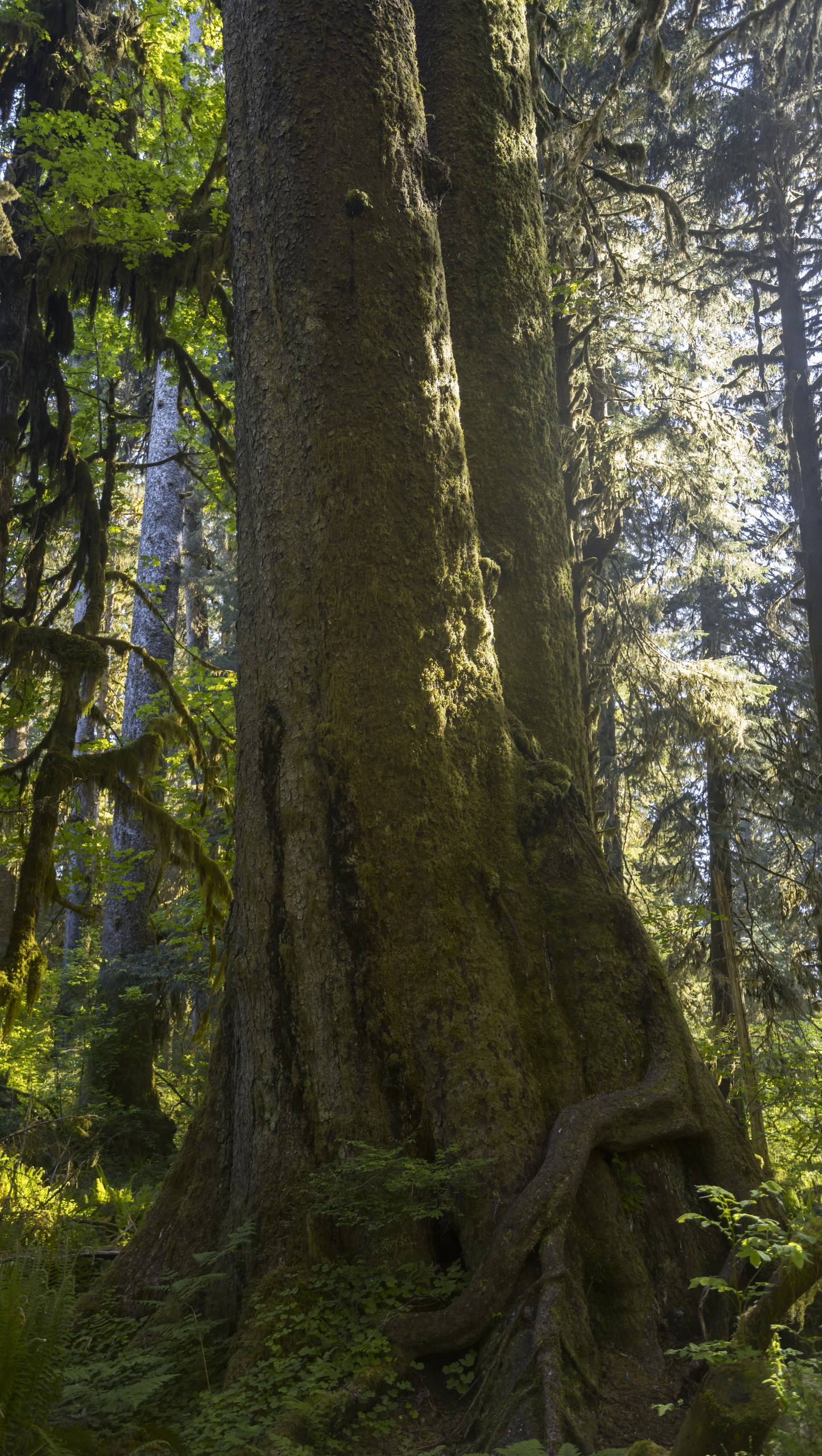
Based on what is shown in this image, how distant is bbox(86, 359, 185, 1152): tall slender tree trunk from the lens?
9.93 m

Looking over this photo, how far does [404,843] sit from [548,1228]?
55.1 inches

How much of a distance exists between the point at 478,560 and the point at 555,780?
1.06 metres

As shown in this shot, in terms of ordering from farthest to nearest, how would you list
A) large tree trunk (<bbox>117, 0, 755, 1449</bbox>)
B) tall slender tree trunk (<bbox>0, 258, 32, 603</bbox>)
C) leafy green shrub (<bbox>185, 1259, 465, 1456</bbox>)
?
1. tall slender tree trunk (<bbox>0, 258, 32, 603</bbox>)
2. large tree trunk (<bbox>117, 0, 755, 1449</bbox>)
3. leafy green shrub (<bbox>185, 1259, 465, 1456</bbox>)

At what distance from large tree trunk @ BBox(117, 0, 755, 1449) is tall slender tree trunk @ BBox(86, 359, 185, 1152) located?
14.2 ft

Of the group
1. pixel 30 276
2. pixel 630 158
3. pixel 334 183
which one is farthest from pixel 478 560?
pixel 630 158

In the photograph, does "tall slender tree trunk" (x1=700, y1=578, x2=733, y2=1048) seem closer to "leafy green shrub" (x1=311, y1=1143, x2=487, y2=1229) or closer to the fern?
"leafy green shrub" (x1=311, y1=1143, x2=487, y2=1229)

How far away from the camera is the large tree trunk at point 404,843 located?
3314 millimetres

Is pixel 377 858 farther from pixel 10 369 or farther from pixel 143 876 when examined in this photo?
pixel 143 876

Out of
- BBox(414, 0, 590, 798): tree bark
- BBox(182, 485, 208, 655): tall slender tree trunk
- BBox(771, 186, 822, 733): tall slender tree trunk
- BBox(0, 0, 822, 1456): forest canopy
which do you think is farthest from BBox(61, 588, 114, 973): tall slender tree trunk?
BBox(771, 186, 822, 733): tall slender tree trunk

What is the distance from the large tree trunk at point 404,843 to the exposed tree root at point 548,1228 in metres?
0.01

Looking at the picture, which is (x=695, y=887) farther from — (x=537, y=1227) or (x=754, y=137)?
(x=537, y=1227)

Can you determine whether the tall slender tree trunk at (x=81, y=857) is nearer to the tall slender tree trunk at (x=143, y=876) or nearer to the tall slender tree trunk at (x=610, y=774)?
the tall slender tree trunk at (x=143, y=876)

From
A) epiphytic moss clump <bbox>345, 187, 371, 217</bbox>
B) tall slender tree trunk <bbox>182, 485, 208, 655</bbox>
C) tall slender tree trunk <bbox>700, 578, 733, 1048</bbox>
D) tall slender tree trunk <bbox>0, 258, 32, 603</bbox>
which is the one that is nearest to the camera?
epiphytic moss clump <bbox>345, 187, 371, 217</bbox>

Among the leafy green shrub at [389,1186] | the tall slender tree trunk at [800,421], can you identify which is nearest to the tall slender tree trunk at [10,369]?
the leafy green shrub at [389,1186]
